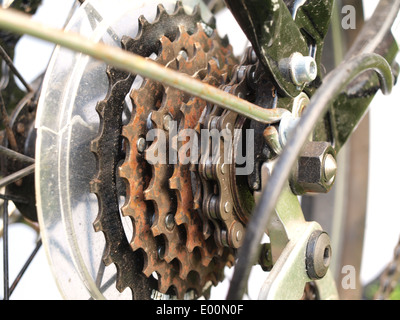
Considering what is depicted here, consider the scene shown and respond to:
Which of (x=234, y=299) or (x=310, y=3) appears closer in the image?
(x=234, y=299)

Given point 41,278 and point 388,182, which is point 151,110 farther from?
point 388,182

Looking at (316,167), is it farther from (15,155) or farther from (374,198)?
(374,198)

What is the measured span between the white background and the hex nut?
0.61 meters

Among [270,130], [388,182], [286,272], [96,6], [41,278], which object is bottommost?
[41,278]

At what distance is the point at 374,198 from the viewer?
1.59m

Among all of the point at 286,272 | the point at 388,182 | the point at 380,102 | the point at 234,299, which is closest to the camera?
the point at 234,299

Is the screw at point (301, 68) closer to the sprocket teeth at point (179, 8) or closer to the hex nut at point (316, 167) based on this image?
the hex nut at point (316, 167)

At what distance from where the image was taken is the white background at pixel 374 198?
118 centimetres

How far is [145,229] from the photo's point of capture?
585mm

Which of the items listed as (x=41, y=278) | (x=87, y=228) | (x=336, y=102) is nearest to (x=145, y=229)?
(x=87, y=228)

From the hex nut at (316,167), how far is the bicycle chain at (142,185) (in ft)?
0.44

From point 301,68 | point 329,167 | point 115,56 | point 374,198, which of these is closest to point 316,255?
point 329,167

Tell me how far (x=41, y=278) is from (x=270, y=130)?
2.75ft

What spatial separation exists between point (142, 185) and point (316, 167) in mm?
198
